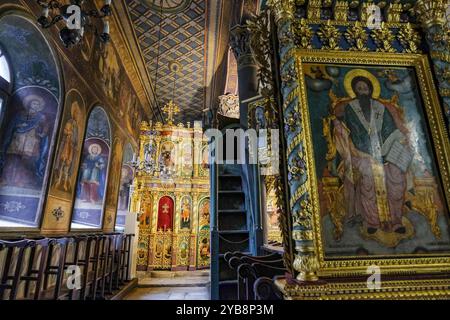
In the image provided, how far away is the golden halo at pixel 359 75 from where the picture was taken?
2.27 meters

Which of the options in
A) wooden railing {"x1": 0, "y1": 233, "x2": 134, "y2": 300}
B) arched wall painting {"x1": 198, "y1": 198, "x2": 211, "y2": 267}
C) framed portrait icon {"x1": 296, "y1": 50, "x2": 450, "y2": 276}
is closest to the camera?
framed portrait icon {"x1": 296, "y1": 50, "x2": 450, "y2": 276}

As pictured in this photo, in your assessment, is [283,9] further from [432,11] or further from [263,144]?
[263,144]

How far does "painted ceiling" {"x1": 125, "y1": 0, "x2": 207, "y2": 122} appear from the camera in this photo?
7551mm

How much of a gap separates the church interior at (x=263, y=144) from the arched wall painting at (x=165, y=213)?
10.4 ft

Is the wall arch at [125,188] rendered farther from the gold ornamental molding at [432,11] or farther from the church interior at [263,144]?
the gold ornamental molding at [432,11]

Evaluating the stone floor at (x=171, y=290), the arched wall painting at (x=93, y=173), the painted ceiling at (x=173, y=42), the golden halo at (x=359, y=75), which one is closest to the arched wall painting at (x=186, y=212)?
the stone floor at (x=171, y=290)

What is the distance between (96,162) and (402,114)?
7.69 meters

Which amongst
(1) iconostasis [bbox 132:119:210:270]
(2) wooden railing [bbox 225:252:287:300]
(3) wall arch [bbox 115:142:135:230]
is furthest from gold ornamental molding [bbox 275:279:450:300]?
(3) wall arch [bbox 115:142:135:230]

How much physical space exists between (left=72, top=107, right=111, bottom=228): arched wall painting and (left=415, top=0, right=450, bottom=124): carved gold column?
7.12 m

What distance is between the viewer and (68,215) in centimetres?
533

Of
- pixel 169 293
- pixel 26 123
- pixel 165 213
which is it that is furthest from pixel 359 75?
pixel 165 213

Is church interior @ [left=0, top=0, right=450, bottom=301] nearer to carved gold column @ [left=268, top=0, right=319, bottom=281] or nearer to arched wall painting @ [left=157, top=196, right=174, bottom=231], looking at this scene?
carved gold column @ [left=268, top=0, right=319, bottom=281]
